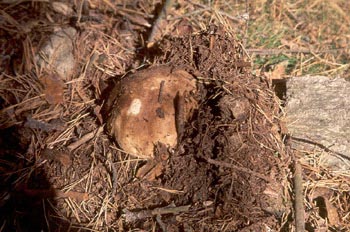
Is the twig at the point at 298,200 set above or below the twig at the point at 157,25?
below

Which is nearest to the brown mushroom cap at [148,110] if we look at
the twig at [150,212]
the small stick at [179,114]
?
the small stick at [179,114]

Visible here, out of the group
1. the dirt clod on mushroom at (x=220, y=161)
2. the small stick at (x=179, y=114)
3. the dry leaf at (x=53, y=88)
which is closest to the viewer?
the dirt clod on mushroom at (x=220, y=161)

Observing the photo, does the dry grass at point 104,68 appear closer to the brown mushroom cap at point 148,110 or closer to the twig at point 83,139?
the twig at point 83,139

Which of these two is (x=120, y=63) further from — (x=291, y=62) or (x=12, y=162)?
(x=291, y=62)

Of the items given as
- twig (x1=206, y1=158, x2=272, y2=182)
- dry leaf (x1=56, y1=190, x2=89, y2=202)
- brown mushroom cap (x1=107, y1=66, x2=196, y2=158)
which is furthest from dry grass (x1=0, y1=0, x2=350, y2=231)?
twig (x1=206, y1=158, x2=272, y2=182)

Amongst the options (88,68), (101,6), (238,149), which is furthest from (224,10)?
(238,149)

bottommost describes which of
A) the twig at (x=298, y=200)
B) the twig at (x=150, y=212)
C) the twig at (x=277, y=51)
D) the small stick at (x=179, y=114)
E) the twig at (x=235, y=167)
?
the twig at (x=150, y=212)

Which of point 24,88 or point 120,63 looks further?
point 120,63
